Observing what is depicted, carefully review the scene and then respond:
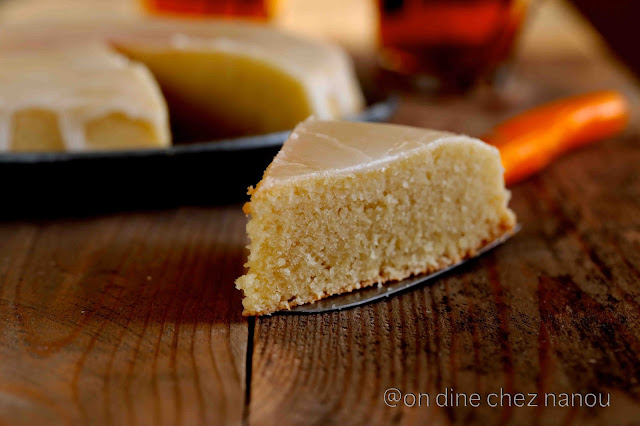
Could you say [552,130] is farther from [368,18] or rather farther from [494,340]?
[368,18]

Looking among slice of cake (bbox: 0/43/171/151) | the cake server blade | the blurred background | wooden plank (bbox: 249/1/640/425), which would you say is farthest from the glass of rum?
the cake server blade

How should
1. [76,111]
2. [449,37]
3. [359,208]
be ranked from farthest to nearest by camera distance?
[449,37], [76,111], [359,208]

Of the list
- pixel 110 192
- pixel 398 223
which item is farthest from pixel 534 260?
pixel 110 192

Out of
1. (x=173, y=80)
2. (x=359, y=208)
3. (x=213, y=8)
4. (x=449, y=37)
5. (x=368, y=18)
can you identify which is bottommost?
(x=359, y=208)

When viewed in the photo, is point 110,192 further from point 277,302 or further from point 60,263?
point 277,302

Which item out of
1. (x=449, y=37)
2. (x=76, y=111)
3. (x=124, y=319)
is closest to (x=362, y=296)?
(x=124, y=319)

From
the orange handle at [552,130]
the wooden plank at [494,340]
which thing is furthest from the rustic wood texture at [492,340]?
the orange handle at [552,130]
